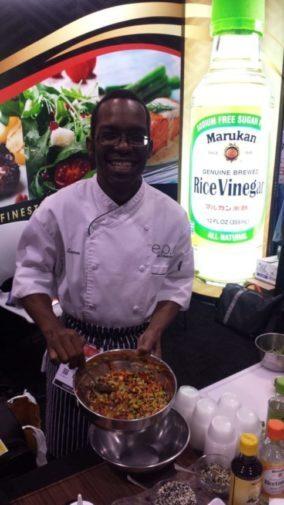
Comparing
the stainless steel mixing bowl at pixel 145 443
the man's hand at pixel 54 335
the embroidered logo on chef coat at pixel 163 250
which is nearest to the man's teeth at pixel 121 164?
the embroidered logo on chef coat at pixel 163 250

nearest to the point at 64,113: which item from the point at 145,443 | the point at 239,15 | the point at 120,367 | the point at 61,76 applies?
the point at 61,76

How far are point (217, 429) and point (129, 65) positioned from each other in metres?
2.94

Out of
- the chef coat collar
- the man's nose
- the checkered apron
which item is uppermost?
the man's nose

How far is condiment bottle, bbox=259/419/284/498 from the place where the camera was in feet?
3.56

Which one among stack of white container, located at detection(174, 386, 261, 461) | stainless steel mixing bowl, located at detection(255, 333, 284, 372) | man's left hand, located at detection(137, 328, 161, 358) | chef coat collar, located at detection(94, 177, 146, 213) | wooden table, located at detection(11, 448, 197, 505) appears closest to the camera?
wooden table, located at detection(11, 448, 197, 505)

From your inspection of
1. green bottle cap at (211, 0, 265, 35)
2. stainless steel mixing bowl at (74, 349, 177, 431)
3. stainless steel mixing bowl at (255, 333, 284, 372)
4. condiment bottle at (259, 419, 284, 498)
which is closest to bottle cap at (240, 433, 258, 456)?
condiment bottle at (259, 419, 284, 498)

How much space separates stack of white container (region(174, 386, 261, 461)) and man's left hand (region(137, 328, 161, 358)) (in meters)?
0.16

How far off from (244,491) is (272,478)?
0.37ft

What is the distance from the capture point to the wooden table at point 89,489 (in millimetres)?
1103

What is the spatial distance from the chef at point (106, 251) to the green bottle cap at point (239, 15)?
2101 mm

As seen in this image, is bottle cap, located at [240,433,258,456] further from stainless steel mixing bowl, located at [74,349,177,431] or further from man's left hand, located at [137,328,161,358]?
man's left hand, located at [137,328,161,358]

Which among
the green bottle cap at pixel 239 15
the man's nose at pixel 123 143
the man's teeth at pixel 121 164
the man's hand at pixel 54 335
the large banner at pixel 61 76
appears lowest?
the man's hand at pixel 54 335

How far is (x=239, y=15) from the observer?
310 cm

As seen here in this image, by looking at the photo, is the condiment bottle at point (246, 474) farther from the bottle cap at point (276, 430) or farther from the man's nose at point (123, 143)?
the man's nose at point (123, 143)
